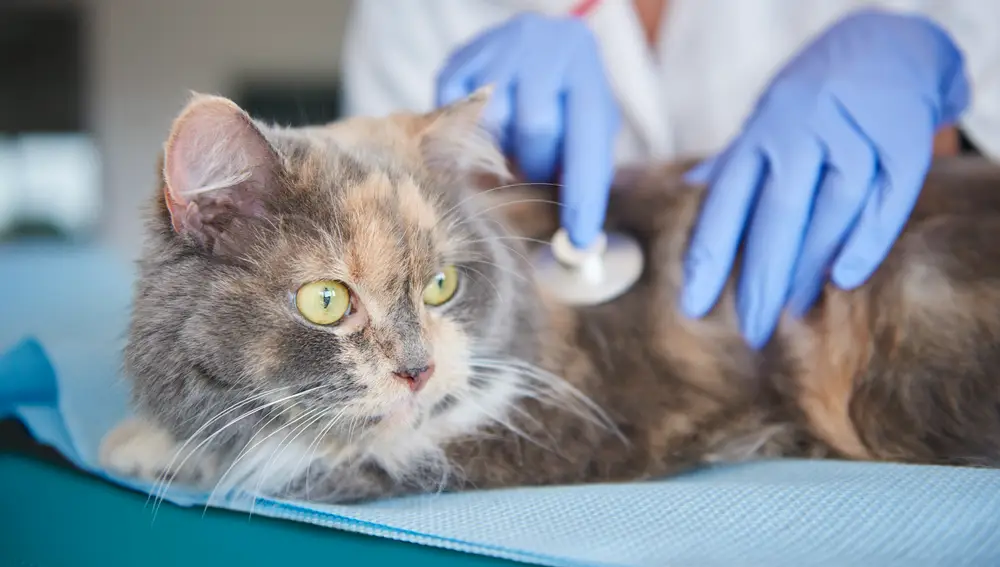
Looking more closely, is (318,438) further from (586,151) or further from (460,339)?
(586,151)

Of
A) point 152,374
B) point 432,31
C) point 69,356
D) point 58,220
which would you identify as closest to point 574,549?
point 152,374

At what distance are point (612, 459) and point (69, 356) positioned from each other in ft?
3.00

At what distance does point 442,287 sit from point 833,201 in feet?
1.94

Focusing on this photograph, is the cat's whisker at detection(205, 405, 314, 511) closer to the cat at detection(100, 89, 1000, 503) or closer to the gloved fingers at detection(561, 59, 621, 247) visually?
the cat at detection(100, 89, 1000, 503)

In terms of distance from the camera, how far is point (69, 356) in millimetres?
1305

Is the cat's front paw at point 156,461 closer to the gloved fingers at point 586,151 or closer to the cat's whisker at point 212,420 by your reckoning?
the cat's whisker at point 212,420

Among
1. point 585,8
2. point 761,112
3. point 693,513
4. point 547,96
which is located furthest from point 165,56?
point 693,513

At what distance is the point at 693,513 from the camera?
793 millimetres

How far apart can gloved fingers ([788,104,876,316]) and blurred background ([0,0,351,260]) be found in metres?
5.08

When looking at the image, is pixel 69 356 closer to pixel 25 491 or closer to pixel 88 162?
pixel 25 491

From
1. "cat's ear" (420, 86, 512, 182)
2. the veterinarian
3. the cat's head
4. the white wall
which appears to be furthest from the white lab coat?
the white wall

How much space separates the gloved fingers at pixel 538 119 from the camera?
131 cm

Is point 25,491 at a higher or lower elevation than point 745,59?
lower

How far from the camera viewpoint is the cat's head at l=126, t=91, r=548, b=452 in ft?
2.78
